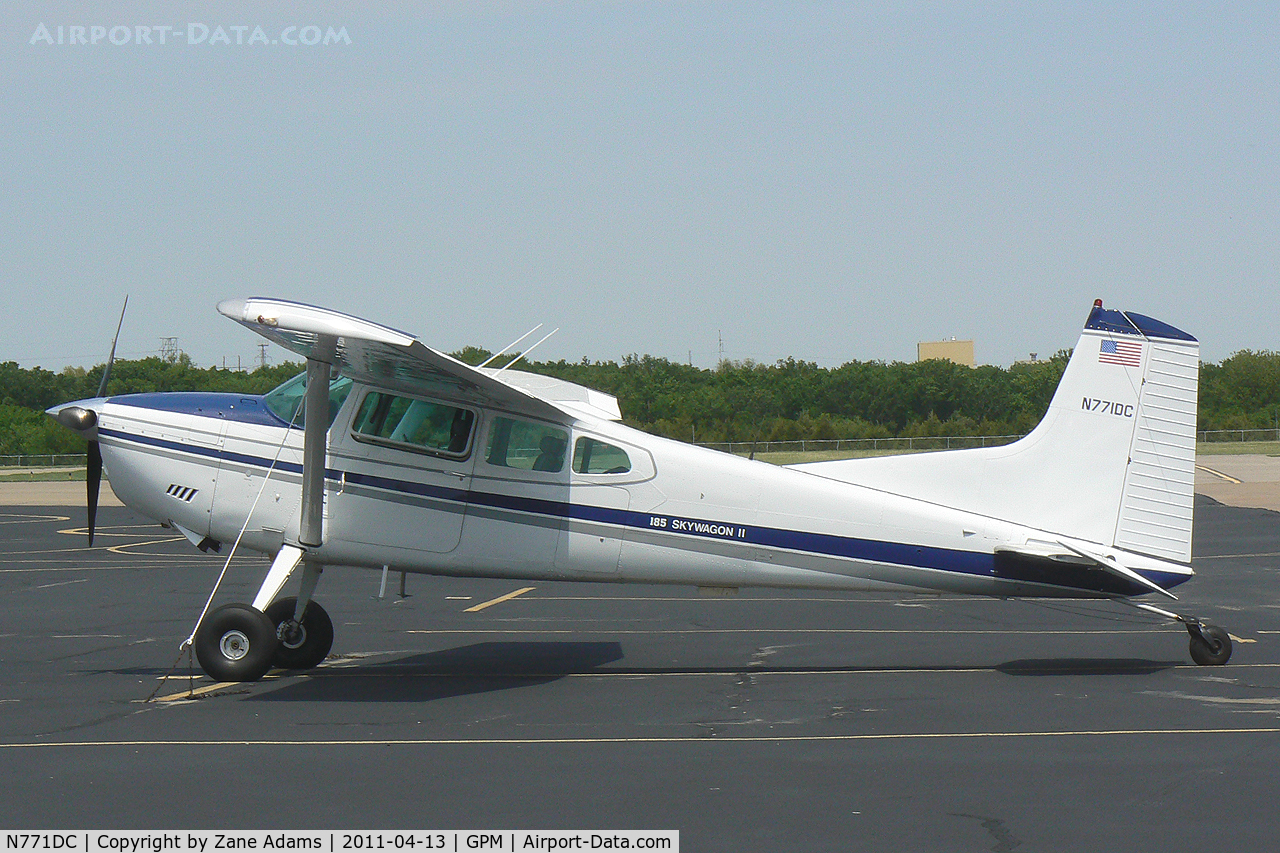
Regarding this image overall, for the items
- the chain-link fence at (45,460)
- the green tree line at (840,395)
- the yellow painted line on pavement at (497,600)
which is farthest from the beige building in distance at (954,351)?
the yellow painted line on pavement at (497,600)

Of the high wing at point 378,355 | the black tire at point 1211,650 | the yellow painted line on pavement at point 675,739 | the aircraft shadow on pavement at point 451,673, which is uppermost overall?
the high wing at point 378,355

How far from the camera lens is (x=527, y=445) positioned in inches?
417

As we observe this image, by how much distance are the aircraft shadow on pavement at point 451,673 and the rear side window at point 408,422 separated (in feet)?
6.80

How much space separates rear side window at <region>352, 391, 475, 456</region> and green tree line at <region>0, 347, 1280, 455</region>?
191 ft

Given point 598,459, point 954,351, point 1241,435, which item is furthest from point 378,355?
point 954,351

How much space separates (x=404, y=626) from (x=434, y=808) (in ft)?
25.2

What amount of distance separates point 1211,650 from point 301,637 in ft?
26.5

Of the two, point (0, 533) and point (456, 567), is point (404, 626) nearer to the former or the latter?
point (456, 567)

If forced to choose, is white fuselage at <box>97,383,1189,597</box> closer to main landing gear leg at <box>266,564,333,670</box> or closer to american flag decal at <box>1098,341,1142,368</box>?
main landing gear leg at <box>266,564,333,670</box>

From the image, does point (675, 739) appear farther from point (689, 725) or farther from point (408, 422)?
point (408, 422)

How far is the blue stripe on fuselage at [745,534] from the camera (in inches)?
413

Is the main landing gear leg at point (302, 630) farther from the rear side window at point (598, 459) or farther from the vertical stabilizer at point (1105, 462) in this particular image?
the vertical stabilizer at point (1105, 462)
